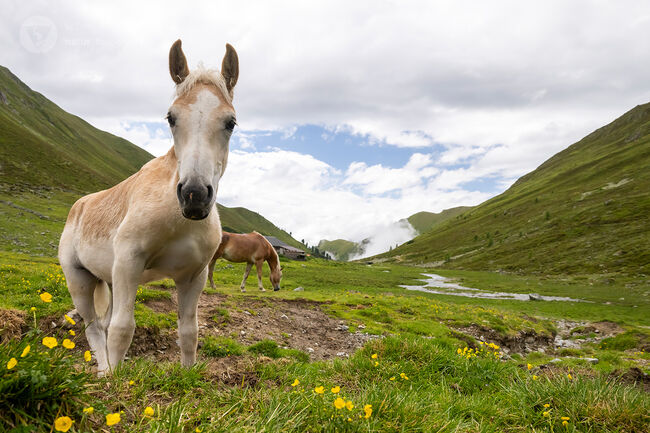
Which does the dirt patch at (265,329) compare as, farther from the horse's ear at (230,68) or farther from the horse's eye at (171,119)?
the horse's ear at (230,68)

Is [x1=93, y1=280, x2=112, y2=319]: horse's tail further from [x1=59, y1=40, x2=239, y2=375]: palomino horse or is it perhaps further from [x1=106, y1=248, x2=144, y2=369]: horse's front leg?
[x1=106, y1=248, x2=144, y2=369]: horse's front leg

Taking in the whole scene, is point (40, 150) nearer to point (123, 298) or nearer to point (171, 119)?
point (123, 298)

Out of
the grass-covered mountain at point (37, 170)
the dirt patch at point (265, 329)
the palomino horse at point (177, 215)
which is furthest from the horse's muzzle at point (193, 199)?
the grass-covered mountain at point (37, 170)

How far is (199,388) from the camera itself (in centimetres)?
340

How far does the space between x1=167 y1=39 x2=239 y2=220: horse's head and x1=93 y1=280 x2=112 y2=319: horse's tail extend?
13.0 ft

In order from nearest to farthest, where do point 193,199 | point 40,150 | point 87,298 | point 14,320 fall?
point 193,199 < point 87,298 < point 14,320 < point 40,150

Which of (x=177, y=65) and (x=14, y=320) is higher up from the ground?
(x=177, y=65)

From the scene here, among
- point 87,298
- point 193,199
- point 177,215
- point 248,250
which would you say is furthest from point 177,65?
point 248,250

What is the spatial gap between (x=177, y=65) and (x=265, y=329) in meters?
9.64

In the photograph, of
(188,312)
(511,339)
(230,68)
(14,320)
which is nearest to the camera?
(230,68)

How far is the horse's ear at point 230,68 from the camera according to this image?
14.3ft

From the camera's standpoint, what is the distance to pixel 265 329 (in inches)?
468

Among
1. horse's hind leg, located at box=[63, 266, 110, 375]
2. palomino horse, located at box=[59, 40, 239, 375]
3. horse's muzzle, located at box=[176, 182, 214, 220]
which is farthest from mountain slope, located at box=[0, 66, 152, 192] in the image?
horse's muzzle, located at box=[176, 182, 214, 220]

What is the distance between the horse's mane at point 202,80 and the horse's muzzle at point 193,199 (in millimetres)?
1470
